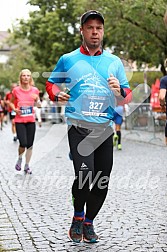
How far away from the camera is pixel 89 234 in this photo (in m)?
5.46

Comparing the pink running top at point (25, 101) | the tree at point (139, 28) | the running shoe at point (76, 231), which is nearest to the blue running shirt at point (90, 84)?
the running shoe at point (76, 231)

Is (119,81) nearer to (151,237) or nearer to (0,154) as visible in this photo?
(151,237)

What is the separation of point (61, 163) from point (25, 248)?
7.79 metres

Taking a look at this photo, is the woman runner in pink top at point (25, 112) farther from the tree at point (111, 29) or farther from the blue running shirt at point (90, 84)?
the tree at point (111, 29)

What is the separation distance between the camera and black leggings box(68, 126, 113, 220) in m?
5.26

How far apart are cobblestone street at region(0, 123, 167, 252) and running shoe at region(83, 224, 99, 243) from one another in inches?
2.6

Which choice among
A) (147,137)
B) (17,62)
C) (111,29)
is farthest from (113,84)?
(17,62)

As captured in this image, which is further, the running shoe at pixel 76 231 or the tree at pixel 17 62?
the tree at pixel 17 62

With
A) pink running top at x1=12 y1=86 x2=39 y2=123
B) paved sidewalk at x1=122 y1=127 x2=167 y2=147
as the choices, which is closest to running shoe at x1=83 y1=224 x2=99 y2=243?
pink running top at x1=12 y1=86 x2=39 y2=123

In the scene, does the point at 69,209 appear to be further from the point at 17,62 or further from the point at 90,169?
the point at 17,62

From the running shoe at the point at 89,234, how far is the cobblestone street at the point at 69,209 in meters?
0.07

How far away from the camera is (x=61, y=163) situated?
42.8 feet

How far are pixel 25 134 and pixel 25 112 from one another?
426 millimetres

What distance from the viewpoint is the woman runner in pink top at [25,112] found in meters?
10.6
